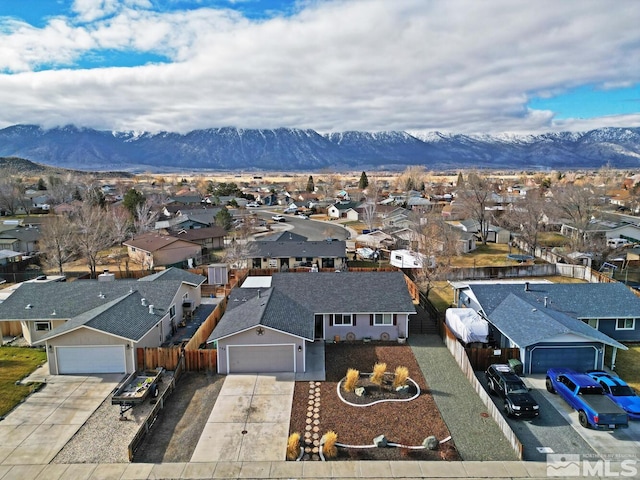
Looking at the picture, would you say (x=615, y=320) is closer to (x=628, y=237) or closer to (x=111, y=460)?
(x=111, y=460)

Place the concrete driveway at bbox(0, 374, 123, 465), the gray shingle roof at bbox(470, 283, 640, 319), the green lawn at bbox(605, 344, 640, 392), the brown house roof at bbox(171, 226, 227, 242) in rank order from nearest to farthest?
the concrete driveway at bbox(0, 374, 123, 465)
the green lawn at bbox(605, 344, 640, 392)
the gray shingle roof at bbox(470, 283, 640, 319)
the brown house roof at bbox(171, 226, 227, 242)

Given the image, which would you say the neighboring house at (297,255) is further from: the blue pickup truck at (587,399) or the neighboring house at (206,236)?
the blue pickup truck at (587,399)

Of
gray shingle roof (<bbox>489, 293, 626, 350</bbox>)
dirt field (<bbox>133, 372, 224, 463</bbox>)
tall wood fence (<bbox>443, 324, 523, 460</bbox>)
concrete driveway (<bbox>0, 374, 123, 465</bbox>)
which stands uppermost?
gray shingle roof (<bbox>489, 293, 626, 350</bbox>)

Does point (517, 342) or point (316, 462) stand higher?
point (517, 342)

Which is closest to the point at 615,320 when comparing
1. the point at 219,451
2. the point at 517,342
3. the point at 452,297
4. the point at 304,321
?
the point at 517,342

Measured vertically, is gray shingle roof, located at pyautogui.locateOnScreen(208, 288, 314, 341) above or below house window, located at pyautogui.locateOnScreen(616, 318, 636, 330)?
above

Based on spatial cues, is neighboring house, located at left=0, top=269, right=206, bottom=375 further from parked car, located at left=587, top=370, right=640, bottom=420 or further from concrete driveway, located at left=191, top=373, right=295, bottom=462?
parked car, located at left=587, top=370, right=640, bottom=420

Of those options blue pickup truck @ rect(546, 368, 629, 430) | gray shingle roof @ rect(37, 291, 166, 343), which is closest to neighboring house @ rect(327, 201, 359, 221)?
gray shingle roof @ rect(37, 291, 166, 343)
